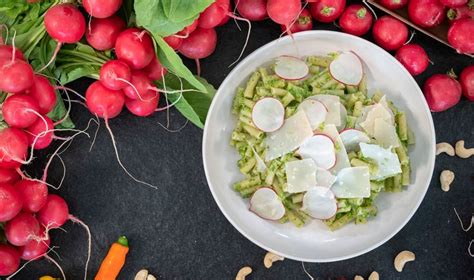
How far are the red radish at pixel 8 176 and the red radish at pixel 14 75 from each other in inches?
6.3

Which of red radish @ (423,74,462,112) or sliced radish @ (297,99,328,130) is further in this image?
red radish @ (423,74,462,112)

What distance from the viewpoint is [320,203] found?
1.23m

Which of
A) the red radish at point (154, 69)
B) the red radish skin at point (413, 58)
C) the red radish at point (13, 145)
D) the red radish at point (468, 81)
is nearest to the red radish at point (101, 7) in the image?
the red radish at point (154, 69)

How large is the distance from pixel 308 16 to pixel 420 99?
29cm

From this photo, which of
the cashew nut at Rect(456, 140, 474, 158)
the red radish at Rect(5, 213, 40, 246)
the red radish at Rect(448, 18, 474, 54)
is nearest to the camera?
the red radish at Rect(5, 213, 40, 246)

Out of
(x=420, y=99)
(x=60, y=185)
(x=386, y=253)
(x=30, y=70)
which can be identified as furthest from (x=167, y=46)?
(x=386, y=253)

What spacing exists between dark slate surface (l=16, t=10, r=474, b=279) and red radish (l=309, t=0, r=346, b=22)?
6cm

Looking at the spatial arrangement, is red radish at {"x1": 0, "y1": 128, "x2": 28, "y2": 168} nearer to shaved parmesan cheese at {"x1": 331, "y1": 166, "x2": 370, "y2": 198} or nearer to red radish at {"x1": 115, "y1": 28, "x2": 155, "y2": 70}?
red radish at {"x1": 115, "y1": 28, "x2": 155, "y2": 70}

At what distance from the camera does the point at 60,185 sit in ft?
4.31

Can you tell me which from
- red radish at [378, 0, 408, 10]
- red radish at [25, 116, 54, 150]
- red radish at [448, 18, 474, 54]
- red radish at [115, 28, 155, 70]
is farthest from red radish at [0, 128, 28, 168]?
red radish at [448, 18, 474, 54]

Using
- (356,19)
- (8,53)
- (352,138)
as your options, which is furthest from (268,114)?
(8,53)

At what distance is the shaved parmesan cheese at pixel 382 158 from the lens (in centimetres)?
122

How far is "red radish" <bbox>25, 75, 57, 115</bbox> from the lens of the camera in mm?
1109

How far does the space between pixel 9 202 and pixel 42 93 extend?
204 mm
